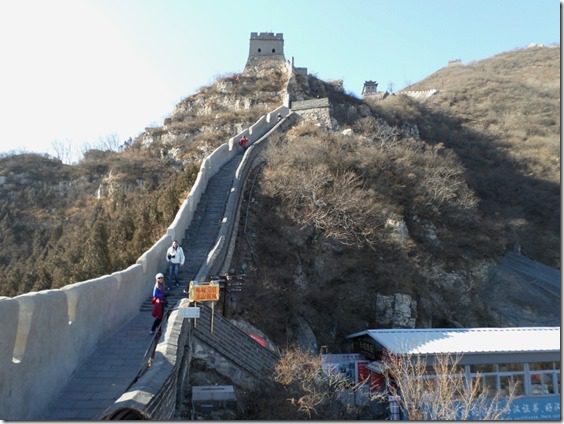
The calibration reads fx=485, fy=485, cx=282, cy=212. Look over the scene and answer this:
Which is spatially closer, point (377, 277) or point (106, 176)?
point (377, 277)

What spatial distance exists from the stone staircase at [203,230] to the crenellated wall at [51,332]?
4.58ft

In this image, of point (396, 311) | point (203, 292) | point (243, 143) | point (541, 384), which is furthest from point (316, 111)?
point (203, 292)

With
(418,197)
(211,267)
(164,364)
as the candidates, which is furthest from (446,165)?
(164,364)

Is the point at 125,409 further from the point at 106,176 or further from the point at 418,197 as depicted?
the point at 106,176

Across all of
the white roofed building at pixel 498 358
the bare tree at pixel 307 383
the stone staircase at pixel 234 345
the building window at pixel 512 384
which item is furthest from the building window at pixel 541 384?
the stone staircase at pixel 234 345

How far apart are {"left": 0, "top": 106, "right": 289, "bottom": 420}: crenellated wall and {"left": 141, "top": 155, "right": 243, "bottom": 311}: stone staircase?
1.40m

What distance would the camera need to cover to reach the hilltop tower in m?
50.1

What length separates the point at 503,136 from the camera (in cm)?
4900

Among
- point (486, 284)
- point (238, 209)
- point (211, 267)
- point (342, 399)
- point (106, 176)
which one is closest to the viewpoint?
point (342, 399)

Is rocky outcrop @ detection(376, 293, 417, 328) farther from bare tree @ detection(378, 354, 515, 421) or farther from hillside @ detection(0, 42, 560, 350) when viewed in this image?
bare tree @ detection(378, 354, 515, 421)

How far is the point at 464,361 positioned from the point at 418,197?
1213cm

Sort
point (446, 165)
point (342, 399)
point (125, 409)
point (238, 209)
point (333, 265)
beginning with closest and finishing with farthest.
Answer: point (125, 409) → point (342, 399) → point (238, 209) → point (333, 265) → point (446, 165)

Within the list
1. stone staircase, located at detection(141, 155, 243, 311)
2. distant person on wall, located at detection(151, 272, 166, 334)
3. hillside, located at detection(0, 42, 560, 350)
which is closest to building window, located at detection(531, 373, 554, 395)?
hillside, located at detection(0, 42, 560, 350)

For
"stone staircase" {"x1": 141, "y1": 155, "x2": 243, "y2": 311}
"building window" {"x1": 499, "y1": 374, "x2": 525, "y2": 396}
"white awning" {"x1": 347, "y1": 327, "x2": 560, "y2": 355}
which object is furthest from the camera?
"building window" {"x1": 499, "y1": 374, "x2": 525, "y2": 396}
